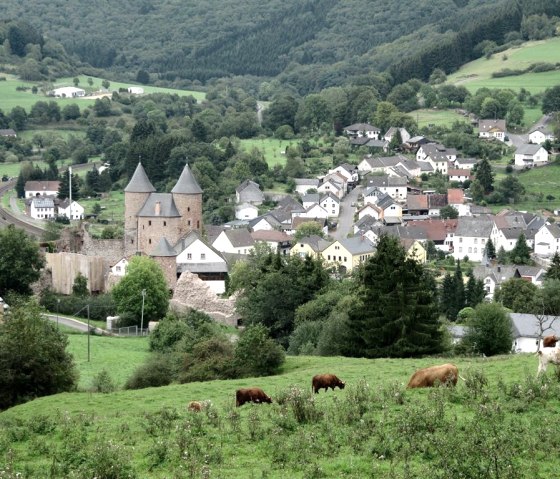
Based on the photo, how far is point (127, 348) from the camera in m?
43.8

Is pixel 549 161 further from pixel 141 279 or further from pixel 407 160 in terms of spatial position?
pixel 141 279

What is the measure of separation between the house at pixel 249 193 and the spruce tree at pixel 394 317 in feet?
210

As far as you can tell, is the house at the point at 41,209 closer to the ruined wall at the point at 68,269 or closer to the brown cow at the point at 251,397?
the ruined wall at the point at 68,269

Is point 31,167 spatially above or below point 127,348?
above

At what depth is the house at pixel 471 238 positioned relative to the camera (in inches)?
3278

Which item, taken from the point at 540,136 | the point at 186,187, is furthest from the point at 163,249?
the point at 540,136

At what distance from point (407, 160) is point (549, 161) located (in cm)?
1276

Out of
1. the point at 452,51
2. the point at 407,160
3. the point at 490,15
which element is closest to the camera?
the point at 407,160

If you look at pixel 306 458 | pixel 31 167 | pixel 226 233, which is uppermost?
pixel 31 167

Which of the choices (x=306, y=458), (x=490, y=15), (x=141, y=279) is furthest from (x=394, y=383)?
(x=490, y=15)

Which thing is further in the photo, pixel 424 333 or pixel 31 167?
pixel 31 167

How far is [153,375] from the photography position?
3025 cm

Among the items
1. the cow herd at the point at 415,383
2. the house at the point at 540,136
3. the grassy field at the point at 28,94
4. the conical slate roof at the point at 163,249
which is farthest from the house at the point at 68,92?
the cow herd at the point at 415,383

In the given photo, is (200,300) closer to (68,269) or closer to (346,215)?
(68,269)
